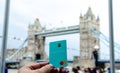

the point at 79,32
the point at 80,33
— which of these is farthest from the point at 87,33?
the point at 79,32

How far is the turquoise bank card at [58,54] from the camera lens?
21.6 inches

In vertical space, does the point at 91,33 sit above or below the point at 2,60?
above

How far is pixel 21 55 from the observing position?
62.1 feet

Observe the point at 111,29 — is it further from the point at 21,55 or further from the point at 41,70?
the point at 21,55

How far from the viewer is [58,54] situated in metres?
0.55

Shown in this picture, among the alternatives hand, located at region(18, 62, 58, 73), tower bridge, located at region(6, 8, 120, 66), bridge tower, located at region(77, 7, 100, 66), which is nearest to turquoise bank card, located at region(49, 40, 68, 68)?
hand, located at region(18, 62, 58, 73)

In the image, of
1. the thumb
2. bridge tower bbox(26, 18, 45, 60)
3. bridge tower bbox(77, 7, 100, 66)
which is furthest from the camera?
bridge tower bbox(26, 18, 45, 60)

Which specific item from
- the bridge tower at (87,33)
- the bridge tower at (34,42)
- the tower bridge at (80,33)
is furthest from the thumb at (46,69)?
the bridge tower at (34,42)

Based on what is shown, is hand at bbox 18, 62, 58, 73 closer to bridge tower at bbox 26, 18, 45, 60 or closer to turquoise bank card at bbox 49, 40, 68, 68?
turquoise bank card at bbox 49, 40, 68, 68

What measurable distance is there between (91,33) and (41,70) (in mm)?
20084

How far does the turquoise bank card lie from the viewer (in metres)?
0.55

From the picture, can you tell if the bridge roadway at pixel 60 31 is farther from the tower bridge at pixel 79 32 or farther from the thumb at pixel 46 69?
the thumb at pixel 46 69

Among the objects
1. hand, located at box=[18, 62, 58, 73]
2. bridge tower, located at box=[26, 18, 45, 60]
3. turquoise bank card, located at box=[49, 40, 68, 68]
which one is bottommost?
hand, located at box=[18, 62, 58, 73]

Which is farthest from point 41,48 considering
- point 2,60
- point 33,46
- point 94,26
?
point 2,60
